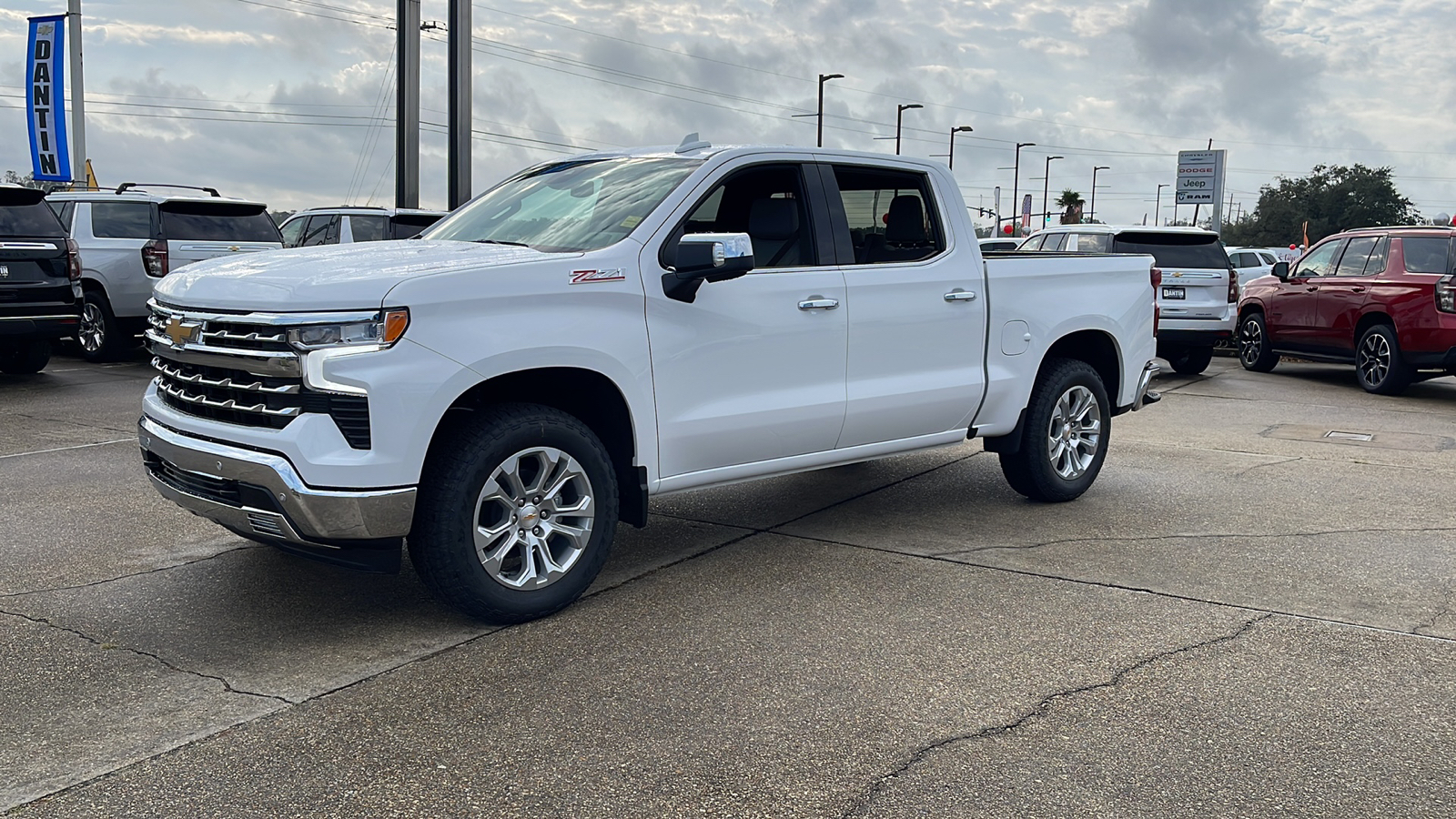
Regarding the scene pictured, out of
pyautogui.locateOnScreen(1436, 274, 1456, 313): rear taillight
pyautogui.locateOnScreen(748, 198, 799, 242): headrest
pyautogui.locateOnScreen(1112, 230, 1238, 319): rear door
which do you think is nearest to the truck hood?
→ pyautogui.locateOnScreen(748, 198, 799, 242): headrest

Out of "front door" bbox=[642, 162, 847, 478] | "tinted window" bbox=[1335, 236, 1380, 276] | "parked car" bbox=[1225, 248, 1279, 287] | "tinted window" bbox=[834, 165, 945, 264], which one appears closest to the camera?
"front door" bbox=[642, 162, 847, 478]

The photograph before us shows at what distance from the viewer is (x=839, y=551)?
594 centimetres

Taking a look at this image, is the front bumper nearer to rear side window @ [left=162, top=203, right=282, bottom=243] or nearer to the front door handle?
the front door handle

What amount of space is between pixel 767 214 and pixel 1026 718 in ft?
8.85

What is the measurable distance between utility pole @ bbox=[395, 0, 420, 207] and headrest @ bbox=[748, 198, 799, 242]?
16724 mm

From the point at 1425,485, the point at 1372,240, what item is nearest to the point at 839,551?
the point at 1425,485

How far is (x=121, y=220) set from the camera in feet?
46.8

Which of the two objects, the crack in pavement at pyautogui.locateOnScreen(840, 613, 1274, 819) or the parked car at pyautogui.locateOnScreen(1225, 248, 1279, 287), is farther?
the parked car at pyautogui.locateOnScreen(1225, 248, 1279, 287)

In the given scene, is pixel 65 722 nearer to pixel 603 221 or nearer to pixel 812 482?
pixel 603 221

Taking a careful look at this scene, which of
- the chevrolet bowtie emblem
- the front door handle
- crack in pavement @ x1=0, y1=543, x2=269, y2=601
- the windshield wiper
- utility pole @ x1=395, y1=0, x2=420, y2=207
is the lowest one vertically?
crack in pavement @ x1=0, y1=543, x2=269, y2=601

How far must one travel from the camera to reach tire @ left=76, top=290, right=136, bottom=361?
14242 mm

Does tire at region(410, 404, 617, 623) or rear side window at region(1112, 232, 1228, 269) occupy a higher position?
rear side window at region(1112, 232, 1228, 269)

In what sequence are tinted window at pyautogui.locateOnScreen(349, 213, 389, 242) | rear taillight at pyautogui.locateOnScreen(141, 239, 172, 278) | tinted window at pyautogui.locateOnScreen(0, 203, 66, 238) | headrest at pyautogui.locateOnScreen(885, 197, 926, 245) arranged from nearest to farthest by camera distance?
1. headrest at pyautogui.locateOnScreen(885, 197, 926, 245)
2. tinted window at pyautogui.locateOnScreen(0, 203, 66, 238)
3. rear taillight at pyautogui.locateOnScreen(141, 239, 172, 278)
4. tinted window at pyautogui.locateOnScreen(349, 213, 389, 242)

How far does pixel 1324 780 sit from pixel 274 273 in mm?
3720
